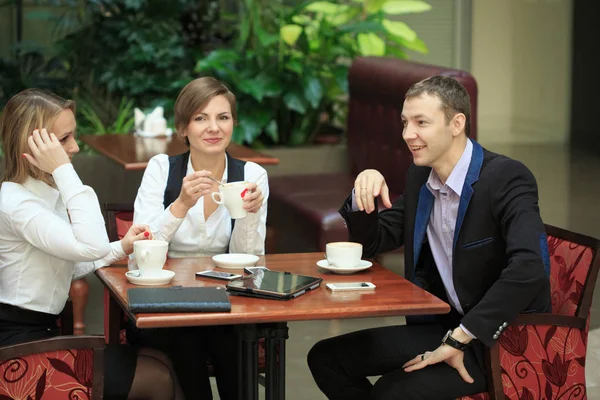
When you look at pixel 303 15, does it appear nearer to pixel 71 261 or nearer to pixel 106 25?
pixel 106 25

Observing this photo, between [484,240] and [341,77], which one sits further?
[341,77]

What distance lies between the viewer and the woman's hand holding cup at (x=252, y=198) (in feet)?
10.8

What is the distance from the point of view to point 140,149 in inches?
230

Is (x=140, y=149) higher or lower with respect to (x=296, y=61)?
lower

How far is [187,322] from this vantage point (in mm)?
2602

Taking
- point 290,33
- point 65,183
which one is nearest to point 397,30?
point 290,33

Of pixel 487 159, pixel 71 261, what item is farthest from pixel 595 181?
pixel 71 261

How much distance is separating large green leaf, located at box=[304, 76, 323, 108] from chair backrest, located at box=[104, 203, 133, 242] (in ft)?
11.4

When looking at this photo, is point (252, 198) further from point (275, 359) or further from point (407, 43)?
point (407, 43)

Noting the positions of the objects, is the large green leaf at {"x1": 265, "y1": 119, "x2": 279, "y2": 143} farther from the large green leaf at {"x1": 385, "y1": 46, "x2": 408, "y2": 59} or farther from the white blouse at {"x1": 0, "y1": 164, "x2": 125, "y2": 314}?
the white blouse at {"x1": 0, "y1": 164, "x2": 125, "y2": 314}

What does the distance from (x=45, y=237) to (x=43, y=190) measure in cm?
21

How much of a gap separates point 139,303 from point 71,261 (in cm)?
48

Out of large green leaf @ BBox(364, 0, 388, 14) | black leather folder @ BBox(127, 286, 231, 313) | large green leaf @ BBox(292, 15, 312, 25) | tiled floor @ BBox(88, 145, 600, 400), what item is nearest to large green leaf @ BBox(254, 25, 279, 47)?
large green leaf @ BBox(292, 15, 312, 25)

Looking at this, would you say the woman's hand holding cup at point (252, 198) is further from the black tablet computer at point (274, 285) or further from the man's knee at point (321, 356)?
the man's knee at point (321, 356)
